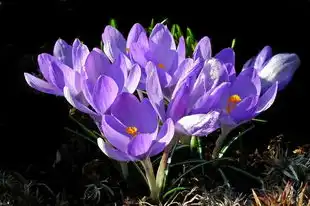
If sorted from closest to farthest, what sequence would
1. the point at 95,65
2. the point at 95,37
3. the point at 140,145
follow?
the point at 140,145, the point at 95,65, the point at 95,37

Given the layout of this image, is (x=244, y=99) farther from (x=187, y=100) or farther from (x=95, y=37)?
(x=95, y=37)

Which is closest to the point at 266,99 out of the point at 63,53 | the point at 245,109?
the point at 245,109

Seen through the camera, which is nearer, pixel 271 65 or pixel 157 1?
pixel 271 65

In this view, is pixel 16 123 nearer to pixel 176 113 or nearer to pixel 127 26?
pixel 127 26

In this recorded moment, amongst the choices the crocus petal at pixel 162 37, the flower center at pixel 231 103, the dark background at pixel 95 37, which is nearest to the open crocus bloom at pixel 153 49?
the crocus petal at pixel 162 37

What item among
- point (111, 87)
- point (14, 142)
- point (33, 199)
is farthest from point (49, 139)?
point (111, 87)

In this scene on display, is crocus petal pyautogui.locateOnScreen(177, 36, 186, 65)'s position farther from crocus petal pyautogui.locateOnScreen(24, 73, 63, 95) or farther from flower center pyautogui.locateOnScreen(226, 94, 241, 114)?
crocus petal pyautogui.locateOnScreen(24, 73, 63, 95)
